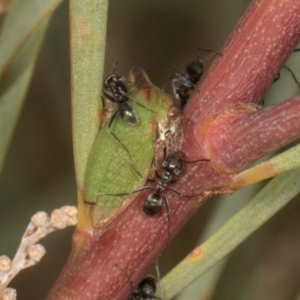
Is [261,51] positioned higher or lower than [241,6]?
lower

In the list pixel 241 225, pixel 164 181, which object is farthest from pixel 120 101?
pixel 241 225

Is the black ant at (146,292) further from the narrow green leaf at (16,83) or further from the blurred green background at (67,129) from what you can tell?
the blurred green background at (67,129)

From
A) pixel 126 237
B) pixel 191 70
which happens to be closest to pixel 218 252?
pixel 126 237

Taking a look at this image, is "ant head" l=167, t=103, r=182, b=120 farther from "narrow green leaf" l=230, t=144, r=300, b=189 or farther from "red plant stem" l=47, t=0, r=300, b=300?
"narrow green leaf" l=230, t=144, r=300, b=189

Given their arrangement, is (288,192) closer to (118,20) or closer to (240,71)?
(240,71)

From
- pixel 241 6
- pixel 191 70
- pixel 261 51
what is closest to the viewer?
pixel 261 51

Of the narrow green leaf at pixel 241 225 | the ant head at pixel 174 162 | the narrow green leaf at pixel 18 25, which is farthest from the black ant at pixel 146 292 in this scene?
the narrow green leaf at pixel 18 25
